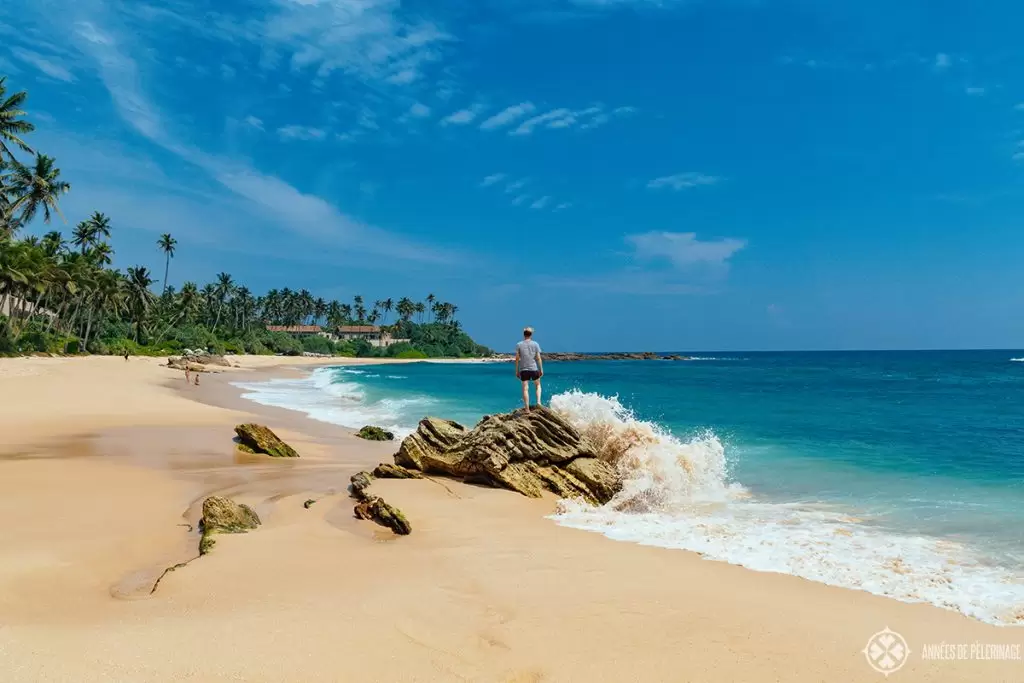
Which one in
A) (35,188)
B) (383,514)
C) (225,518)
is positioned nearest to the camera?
(225,518)

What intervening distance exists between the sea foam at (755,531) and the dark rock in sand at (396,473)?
2938 millimetres

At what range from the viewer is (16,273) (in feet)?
131

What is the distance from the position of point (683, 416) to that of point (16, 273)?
46.4 metres

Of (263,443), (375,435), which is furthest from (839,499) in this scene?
(263,443)

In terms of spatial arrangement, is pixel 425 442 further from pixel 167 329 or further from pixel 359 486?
pixel 167 329

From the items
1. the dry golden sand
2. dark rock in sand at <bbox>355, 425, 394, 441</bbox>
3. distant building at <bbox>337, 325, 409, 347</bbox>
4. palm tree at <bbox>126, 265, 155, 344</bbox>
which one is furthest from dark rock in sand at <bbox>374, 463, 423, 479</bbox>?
distant building at <bbox>337, 325, 409, 347</bbox>

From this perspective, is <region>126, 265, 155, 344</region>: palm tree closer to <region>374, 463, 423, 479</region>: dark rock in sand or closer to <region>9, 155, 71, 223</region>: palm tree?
<region>9, 155, 71, 223</region>: palm tree

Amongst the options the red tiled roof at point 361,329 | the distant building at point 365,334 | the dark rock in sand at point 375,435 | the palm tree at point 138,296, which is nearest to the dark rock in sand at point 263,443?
the dark rock in sand at point 375,435

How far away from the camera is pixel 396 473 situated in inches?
A: 399

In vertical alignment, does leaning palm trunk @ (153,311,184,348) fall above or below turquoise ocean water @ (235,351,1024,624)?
above

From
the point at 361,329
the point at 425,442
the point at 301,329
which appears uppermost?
the point at 361,329

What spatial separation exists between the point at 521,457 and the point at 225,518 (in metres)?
4.82

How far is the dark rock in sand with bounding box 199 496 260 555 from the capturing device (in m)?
6.46
